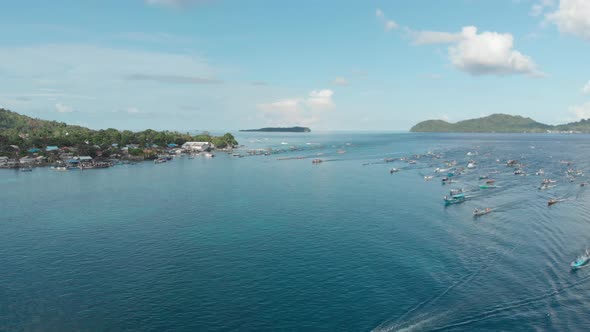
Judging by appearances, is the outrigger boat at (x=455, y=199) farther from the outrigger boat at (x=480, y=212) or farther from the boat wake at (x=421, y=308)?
the boat wake at (x=421, y=308)

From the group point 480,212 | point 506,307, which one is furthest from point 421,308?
point 480,212

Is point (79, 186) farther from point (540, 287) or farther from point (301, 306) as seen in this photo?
point (540, 287)

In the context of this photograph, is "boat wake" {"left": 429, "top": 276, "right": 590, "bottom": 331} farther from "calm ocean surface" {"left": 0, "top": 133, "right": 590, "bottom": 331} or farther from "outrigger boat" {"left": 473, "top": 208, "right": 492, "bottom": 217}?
"outrigger boat" {"left": 473, "top": 208, "right": 492, "bottom": 217}

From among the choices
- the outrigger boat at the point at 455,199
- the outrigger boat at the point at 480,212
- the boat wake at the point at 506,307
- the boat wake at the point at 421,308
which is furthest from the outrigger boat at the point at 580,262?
the outrigger boat at the point at 455,199

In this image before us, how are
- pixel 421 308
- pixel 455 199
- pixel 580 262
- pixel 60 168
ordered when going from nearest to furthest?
pixel 421 308, pixel 580 262, pixel 455 199, pixel 60 168

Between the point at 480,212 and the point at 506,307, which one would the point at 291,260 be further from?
the point at 480,212

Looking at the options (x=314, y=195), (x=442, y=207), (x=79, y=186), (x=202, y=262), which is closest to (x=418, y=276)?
(x=202, y=262)

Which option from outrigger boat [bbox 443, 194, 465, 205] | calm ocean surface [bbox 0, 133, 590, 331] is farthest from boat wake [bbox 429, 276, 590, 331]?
outrigger boat [bbox 443, 194, 465, 205]

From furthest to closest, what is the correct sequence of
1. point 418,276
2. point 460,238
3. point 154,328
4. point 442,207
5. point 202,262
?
point 442,207 → point 460,238 → point 202,262 → point 418,276 → point 154,328
